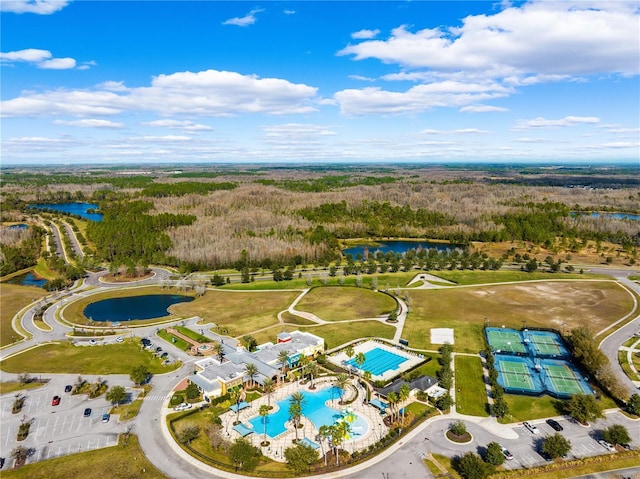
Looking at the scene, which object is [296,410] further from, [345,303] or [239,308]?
[345,303]

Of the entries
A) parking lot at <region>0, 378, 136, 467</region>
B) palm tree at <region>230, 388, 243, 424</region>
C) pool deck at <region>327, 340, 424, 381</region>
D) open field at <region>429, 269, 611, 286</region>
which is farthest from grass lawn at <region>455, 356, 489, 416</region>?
open field at <region>429, 269, 611, 286</region>

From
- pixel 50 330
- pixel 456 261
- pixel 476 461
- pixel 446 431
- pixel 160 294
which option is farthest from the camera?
pixel 456 261

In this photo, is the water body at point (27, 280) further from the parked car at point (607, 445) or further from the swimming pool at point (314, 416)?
the parked car at point (607, 445)

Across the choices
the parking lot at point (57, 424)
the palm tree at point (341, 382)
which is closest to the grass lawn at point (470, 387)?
the palm tree at point (341, 382)

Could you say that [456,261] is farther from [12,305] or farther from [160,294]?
[12,305]

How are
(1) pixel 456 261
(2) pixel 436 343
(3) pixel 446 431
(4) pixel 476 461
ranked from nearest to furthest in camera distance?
1. (4) pixel 476 461
2. (3) pixel 446 431
3. (2) pixel 436 343
4. (1) pixel 456 261

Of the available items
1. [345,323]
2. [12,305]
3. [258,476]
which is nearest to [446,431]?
[258,476]

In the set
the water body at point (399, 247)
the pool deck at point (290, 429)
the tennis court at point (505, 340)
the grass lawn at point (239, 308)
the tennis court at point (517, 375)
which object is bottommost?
the pool deck at point (290, 429)
